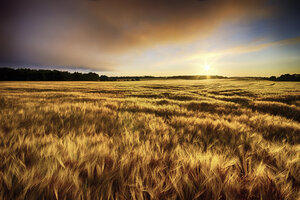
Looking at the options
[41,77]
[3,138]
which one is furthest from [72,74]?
[3,138]

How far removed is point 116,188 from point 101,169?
0.18 m

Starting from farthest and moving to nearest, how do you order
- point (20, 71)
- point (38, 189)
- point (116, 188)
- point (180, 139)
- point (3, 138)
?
point (20, 71)
point (180, 139)
point (3, 138)
point (116, 188)
point (38, 189)

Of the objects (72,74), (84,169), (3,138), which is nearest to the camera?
(84,169)

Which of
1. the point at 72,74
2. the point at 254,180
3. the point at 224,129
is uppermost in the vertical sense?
the point at 72,74

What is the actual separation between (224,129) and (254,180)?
146cm

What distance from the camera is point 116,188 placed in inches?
31.7

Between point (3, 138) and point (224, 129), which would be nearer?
point (3, 138)

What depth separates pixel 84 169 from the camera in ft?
3.03

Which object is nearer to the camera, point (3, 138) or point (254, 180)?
point (254, 180)

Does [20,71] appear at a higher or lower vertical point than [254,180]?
higher

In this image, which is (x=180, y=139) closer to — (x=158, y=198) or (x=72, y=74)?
(x=158, y=198)

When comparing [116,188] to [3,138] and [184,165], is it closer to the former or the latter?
[184,165]

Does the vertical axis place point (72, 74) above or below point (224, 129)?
above

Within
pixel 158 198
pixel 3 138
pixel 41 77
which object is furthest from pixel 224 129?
pixel 41 77
